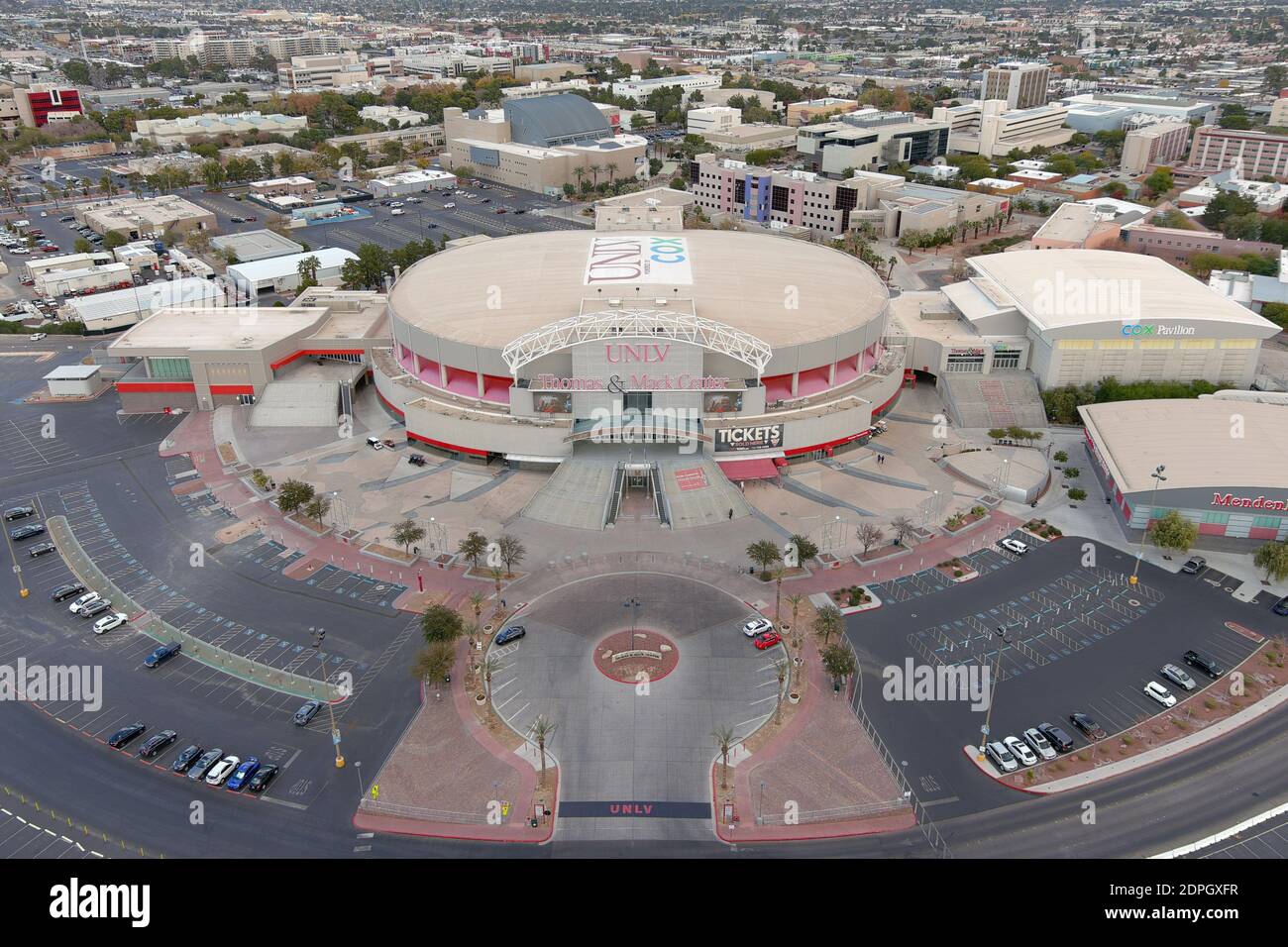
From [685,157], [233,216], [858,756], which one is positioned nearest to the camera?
[858,756]

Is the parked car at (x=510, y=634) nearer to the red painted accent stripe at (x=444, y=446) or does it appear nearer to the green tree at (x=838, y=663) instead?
the green tree at (x=838, y=663)

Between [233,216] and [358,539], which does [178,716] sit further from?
[233,216]

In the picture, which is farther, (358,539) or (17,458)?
(17,458)

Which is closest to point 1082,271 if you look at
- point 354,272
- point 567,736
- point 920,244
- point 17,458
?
point 920,244

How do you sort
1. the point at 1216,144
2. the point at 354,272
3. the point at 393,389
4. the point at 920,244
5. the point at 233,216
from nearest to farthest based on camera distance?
the point at 393,389 < the point at 354,272 < the point at 920,244 < the point at 233,216 < the point at 1216,144

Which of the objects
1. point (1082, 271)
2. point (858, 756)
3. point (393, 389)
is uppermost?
point (1082, 271)

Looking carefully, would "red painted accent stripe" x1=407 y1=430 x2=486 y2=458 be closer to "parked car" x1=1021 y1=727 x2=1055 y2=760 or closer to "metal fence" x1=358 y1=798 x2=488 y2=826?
"metal fence" x1=358 y1=798 x2=488 y2=826
